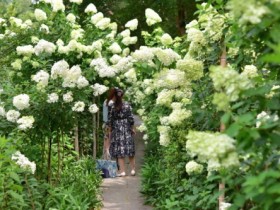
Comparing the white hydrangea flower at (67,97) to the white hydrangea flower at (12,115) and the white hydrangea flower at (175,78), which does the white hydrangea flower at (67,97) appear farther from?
the white hydrangea flower at (175,78)

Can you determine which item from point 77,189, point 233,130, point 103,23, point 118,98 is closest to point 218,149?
point 233,130

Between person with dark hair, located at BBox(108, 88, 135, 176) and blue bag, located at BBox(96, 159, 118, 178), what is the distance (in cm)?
29

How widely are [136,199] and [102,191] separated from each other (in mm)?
520

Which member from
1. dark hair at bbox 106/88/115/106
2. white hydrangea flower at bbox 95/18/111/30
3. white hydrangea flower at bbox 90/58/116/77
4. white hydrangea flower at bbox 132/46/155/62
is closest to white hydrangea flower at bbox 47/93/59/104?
white hydrangea flower at bbox 132/46/155/62

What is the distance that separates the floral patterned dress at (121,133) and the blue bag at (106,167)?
1.45ft

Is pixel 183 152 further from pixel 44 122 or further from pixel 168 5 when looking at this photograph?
pixel 168 5

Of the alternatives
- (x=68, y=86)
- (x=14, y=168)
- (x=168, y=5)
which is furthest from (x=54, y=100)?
(x=168, y=5)

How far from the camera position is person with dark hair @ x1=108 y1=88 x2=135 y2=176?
9.13 m

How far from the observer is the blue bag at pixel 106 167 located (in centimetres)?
873

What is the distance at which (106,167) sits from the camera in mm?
8766

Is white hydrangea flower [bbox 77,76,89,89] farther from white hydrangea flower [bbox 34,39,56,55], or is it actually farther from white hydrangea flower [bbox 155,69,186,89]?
white hydrangea flower [bbox 155,69,186,89]

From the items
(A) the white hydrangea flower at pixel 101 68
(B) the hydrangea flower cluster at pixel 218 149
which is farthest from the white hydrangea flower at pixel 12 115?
(B) the hydrangea flower cluster at pixel 218 149

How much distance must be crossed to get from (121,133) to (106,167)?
775mm

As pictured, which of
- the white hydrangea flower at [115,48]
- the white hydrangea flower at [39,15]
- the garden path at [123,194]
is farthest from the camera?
the white hydrangea flower at [115,48]
